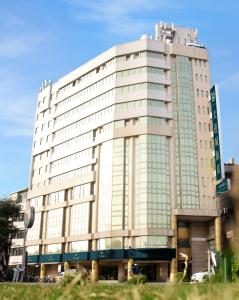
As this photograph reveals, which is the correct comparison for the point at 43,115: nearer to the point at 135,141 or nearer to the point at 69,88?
the point at 69,88

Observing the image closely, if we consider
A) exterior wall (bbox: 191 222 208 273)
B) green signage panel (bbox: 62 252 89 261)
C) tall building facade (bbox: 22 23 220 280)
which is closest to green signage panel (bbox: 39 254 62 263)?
tall building facade (bbox: 22 23 220 280)

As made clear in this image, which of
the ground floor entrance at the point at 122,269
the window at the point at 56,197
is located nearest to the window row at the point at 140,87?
the window at the point at 56,197

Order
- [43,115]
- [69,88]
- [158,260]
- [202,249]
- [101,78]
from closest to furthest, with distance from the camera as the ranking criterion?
[158,260] → [202,249] → [101,78] → [69,88] → [43,115]

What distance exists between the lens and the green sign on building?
63.3 meters

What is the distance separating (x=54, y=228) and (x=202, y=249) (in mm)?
27994

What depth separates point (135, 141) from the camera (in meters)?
70.6

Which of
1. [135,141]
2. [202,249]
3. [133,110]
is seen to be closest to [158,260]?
[202,249]

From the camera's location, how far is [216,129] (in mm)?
66000

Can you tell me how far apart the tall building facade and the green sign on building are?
3468 millimetres

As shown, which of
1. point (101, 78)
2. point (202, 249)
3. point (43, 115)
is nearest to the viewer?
point (202, 249)

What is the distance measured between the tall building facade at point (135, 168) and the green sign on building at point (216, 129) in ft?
11.4

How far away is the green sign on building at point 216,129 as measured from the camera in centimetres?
6331

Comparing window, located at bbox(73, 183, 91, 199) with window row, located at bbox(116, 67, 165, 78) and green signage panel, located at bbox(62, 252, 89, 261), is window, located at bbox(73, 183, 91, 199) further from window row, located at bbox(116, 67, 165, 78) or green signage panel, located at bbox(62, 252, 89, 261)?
window row, located at bbox(116, 67, 165, 78)

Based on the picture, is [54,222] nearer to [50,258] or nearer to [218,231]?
[50,258]
